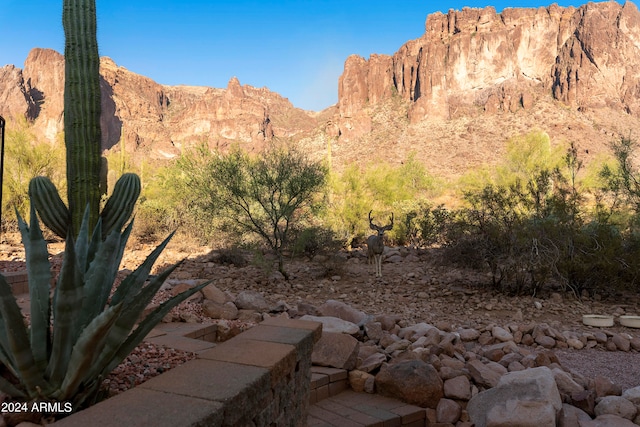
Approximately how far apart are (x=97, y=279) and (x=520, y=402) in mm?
2962

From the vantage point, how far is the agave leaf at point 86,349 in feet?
6.02

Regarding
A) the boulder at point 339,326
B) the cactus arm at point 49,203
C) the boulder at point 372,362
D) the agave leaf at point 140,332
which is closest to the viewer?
the agave leaf at point 140,332

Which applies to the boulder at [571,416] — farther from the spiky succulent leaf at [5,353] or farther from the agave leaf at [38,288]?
the spiky succulent leaf at [5,353]

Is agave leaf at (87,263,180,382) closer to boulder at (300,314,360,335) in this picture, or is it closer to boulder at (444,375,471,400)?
boulder at (444,375,471,400)

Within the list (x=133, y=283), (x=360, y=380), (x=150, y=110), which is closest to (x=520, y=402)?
(x=360, y=380)

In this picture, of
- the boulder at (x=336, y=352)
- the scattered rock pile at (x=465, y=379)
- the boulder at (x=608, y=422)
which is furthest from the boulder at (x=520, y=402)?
the boulder at (x=336, y=352)

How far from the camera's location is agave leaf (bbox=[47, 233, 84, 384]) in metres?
1.95

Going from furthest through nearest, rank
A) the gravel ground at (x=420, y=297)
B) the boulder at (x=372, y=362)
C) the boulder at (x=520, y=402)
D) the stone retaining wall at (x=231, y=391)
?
1. the gravel ground at (x=420, y=297)
2. the boulder at (x=372, y=362)
3. the boulder at (x=520, y=402)
4. the stone retaining wall at (x=231, y=391)

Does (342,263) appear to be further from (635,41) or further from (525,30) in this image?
(635,41)

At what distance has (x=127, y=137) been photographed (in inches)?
3137

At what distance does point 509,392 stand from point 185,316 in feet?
10.2

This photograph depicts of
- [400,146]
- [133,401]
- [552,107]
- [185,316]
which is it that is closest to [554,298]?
[185,316]

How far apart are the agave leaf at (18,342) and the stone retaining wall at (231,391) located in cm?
40

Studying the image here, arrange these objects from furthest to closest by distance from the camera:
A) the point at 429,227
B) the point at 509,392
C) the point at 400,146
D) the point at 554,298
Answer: the point at 400,146 → the point at 429,227 → the point at 554,298 → the point at 509,392
